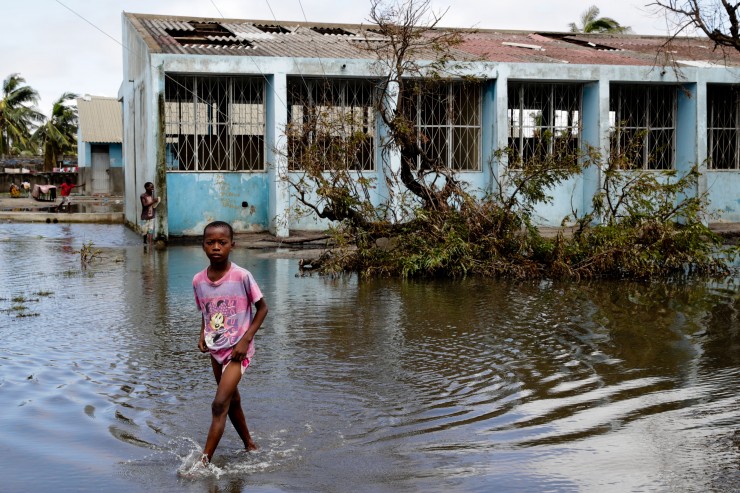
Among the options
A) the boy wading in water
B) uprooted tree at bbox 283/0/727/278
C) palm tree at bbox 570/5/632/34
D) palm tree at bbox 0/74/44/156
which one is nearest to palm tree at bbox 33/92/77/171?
palm tree at bbox 0/74/44/156

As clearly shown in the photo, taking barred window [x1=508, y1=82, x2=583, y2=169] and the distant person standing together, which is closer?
the distant person standing

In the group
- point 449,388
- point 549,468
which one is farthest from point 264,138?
point 549,468

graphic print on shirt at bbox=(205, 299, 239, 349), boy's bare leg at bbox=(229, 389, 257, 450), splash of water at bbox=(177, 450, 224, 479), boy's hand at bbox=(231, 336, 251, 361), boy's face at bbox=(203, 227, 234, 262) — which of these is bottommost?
splash of water at bbox=(177, 450, 224, 479)

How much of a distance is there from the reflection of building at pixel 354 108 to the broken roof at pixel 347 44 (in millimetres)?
64

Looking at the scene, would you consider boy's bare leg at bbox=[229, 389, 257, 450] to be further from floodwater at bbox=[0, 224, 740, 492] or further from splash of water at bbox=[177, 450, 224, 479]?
splash of water at bbox=[177, 450, 224, 479]

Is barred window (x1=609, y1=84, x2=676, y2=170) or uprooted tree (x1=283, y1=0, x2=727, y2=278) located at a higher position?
barred window (x1=609, y1=84, x2=676, y2=170)

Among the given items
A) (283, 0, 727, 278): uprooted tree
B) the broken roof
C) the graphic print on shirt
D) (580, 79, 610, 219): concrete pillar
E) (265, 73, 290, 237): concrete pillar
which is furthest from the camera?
(580, 79, 610, 219): concrete pillar

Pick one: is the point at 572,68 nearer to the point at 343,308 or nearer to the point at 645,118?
the point at 645,118

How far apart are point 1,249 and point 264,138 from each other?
6.22m

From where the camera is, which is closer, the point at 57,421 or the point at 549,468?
the point at 549,468

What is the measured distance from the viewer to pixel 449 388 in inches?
245

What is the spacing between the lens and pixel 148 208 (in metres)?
17.8

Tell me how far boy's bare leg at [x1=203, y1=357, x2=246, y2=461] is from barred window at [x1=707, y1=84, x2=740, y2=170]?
20.5m

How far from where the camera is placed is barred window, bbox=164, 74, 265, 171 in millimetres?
19453
